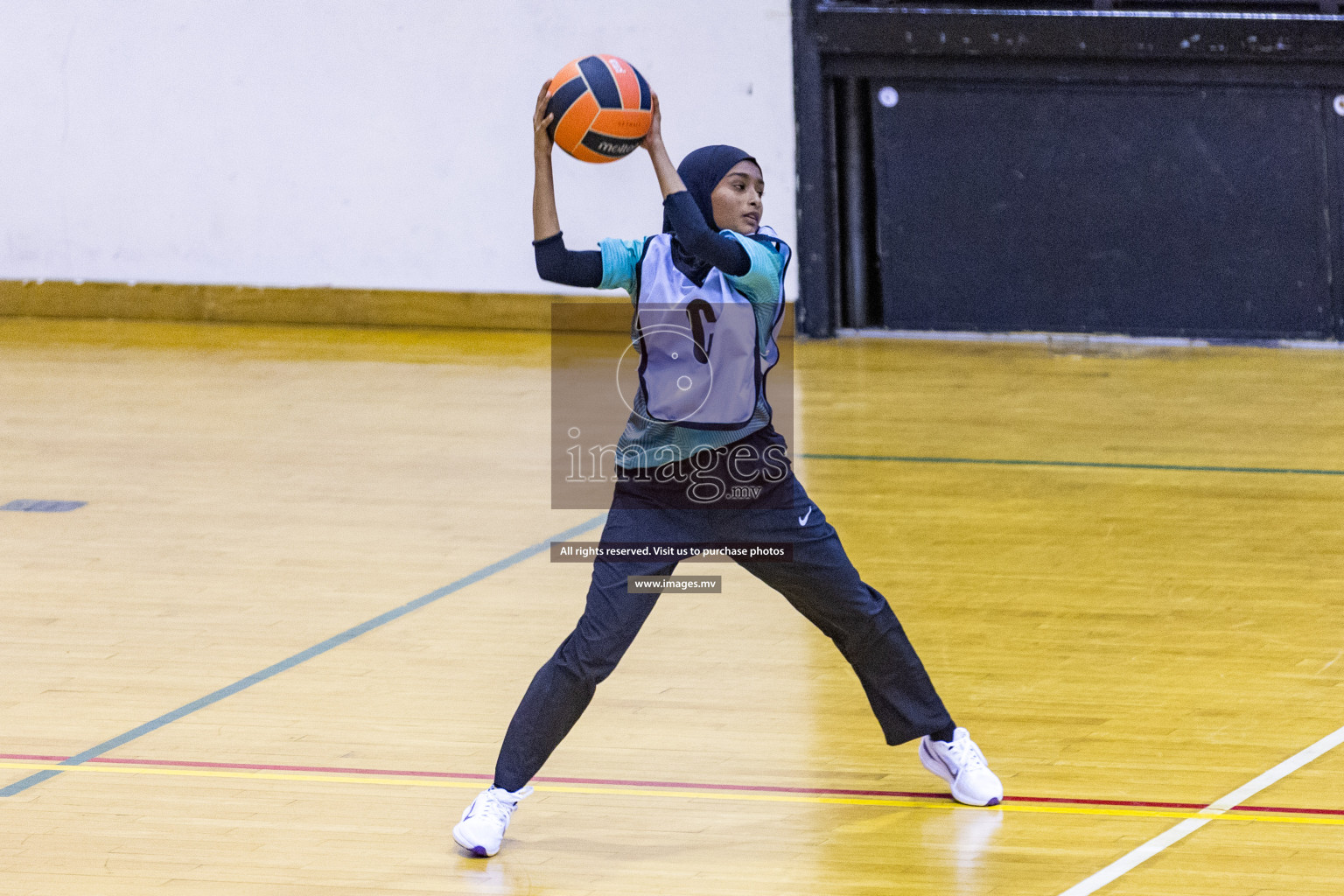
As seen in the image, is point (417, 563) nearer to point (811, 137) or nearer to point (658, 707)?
point (658, 707)

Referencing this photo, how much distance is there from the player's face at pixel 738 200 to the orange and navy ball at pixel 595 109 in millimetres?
191

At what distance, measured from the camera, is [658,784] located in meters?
3.89

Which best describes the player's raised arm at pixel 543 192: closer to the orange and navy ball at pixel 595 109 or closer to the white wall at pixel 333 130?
the orange and navy ball at pixel 595 109

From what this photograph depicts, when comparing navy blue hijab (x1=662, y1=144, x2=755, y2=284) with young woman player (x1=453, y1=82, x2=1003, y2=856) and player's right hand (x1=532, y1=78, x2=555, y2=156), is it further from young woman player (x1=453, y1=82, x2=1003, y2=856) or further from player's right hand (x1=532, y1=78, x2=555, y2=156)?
player's right hand (x1=532, y1=78, x2=555, y2=156)

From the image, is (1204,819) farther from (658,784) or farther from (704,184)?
(704,184)

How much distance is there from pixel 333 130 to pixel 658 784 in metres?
7.49

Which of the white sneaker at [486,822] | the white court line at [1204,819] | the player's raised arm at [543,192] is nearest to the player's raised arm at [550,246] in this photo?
the player's raised arm at [543,192]

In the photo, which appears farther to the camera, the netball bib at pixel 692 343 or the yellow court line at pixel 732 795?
the yellow court line at pixel 732 795

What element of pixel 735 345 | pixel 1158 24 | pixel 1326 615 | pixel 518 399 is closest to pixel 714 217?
pixel 735 345

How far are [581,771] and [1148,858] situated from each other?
124 centimetres

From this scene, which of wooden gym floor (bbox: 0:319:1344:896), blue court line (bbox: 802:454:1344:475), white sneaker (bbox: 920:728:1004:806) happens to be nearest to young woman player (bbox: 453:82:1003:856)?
wooden gym floor (bbox: 0:319:1344:896)

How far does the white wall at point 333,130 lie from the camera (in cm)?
1013

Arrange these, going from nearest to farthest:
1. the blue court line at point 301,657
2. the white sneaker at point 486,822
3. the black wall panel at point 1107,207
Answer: the white sneaker at point 486,822 → the blue court line at point 301,657 → the black wall panel at point 1107,207

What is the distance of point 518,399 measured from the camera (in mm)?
8602
